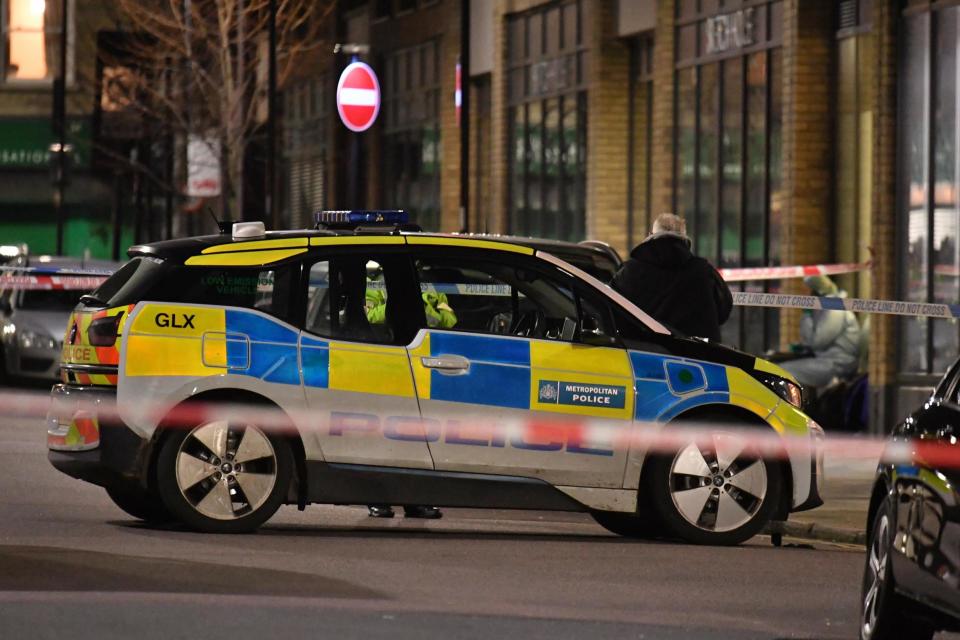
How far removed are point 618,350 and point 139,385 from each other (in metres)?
2.44

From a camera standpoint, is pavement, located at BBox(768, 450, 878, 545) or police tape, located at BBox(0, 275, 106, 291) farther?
police tape, located at BBox(0, 275, 106, 291)

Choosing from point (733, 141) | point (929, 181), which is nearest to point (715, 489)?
point (929, 181)

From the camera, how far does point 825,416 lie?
21.3 m

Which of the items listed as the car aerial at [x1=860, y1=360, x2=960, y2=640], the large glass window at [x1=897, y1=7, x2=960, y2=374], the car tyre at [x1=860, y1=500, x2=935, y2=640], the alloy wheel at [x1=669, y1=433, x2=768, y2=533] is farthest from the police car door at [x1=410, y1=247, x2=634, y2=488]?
the large glass window at [x1=897, y1=7, x2=960, y2=374]

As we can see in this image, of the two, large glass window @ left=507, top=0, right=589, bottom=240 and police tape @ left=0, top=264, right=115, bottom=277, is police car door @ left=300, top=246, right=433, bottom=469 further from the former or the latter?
large glass window @ left=507, top=0, right=589, bottom=240

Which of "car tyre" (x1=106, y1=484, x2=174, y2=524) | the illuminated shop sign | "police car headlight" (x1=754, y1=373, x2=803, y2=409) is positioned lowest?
"car tyre" (x1=106, y1=484, x2=174, y2=524)

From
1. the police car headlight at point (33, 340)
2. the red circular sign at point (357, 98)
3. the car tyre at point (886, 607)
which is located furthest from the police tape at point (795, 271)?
the car tyre at point (886, 607)

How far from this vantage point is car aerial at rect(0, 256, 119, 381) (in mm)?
26531

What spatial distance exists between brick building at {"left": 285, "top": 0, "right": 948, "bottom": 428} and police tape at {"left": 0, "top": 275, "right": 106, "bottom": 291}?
4.15 m

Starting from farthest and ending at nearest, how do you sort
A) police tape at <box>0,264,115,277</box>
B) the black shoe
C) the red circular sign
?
the red circular sign < police tape at <box>0,264,115,277</box> < the black shoe

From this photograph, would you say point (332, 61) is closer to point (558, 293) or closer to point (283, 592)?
point (558, 293)

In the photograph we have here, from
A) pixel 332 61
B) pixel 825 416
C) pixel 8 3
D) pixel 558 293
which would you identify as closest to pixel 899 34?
pixel 825 416

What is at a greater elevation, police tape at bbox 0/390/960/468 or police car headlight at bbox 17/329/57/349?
police car headlight at bbox 17/329/57/349

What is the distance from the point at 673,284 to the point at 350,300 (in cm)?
299
